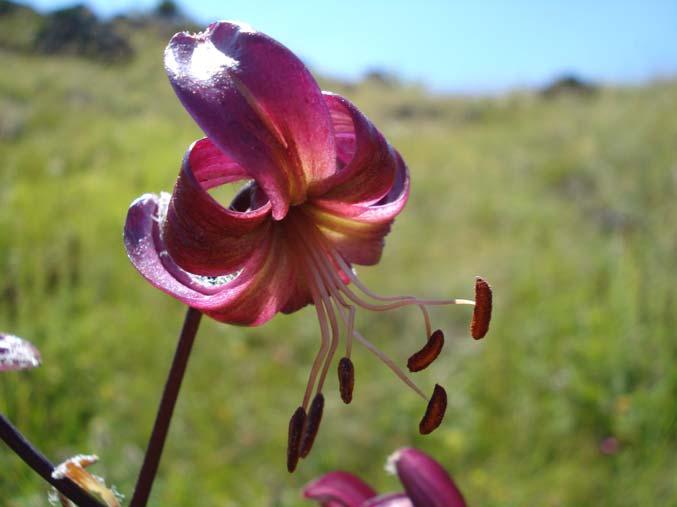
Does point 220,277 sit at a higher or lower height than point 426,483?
higher

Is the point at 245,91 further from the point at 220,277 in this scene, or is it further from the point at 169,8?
the point at 169,8

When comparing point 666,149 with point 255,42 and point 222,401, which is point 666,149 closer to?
point 222,401

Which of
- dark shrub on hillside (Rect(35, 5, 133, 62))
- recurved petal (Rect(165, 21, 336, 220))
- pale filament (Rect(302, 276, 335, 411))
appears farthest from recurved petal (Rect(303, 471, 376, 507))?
dark shrub on hillside (Rect(35, 5, 133, 62))

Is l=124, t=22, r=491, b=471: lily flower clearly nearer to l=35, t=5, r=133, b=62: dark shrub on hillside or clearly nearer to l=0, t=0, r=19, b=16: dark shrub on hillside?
l=35, t=5, r=133, b=62: dark shrub on hillside

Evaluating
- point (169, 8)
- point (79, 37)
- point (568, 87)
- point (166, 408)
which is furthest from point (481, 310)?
point (568, 87)

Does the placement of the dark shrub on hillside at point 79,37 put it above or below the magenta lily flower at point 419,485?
below

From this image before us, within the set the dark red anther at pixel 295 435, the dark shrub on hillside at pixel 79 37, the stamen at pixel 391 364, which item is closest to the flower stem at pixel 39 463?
the dark red anther at pixel 295 435

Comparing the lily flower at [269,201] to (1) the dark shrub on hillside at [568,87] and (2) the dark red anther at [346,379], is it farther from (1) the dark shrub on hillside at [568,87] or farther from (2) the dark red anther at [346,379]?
(1) the dark shrub on hillside at [568,87]
